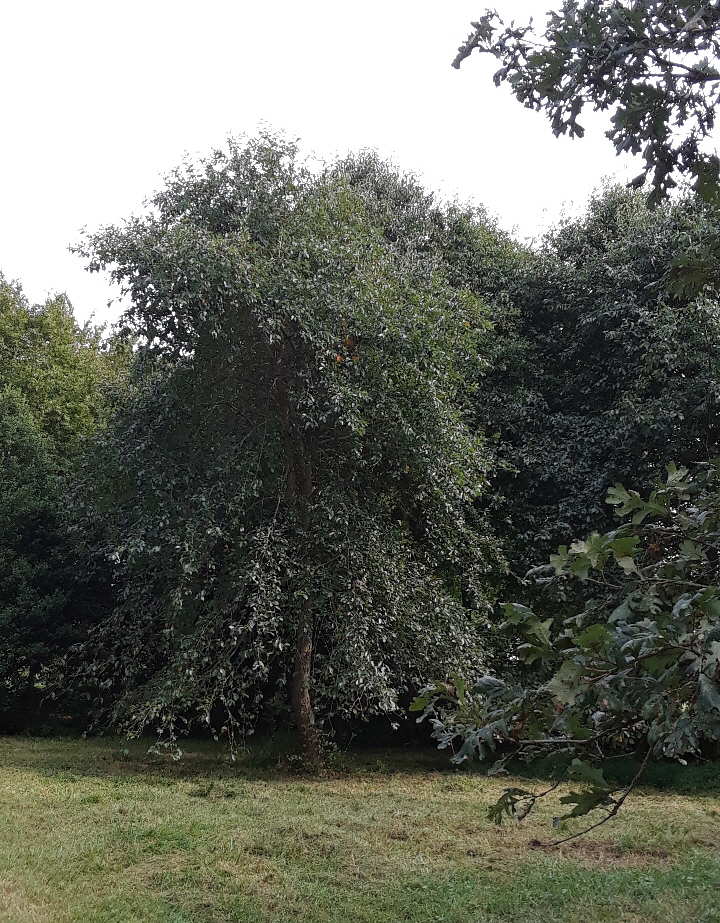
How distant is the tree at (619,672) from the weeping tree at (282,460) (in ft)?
18.7

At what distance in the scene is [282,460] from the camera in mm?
8859

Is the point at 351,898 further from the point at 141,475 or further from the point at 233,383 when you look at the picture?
the point at 233,383

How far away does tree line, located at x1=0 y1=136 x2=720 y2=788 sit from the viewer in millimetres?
7773

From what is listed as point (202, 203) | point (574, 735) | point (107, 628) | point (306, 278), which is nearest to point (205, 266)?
point (306, 278)

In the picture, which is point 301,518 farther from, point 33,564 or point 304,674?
point 33,564

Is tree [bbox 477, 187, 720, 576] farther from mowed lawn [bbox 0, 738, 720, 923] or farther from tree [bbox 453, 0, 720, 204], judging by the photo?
tree [bbox 453, 0, 720, 204]

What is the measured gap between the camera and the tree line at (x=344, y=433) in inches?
306

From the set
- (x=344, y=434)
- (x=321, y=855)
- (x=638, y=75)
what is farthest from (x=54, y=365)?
(x=638, y=75)

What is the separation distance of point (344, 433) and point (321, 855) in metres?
4.22

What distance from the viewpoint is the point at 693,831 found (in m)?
6.32

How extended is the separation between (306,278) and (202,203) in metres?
1.87

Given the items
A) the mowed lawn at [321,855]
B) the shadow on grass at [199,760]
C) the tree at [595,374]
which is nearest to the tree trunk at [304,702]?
the shadow on grass at [199,760]

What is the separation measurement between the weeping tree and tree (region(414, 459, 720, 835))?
5.70 metres

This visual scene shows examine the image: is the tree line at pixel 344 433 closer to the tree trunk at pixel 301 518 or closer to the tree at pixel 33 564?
the tree trunk at pixel 301 518
